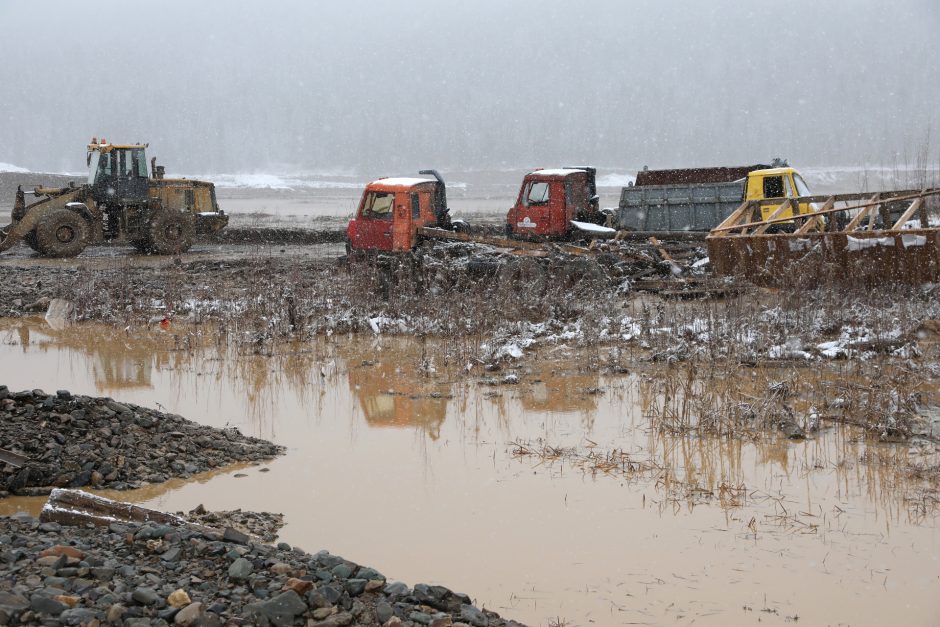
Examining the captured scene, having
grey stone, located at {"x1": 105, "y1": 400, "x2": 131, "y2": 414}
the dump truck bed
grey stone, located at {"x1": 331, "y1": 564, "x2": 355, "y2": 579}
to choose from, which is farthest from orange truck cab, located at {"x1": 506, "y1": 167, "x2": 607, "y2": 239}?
grey stone, located at {"x1": 331, "y1": 564, "x2": 355, "y2": 579}

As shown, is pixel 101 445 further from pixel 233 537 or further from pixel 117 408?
pixel 233 537

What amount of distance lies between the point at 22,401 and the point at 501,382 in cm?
437

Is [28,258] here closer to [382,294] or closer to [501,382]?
[382,294]

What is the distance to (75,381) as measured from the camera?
9.82m

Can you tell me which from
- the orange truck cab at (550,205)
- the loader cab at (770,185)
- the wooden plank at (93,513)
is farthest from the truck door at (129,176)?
the wooden plank at (93,513)

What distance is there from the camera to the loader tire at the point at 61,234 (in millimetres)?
20875

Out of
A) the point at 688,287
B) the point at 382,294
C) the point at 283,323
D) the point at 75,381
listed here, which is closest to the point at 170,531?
the point at 75,381

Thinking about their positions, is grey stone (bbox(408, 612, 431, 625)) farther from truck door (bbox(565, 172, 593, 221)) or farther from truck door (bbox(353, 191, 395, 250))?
truck door (bbox(565, 172, 593, 221))

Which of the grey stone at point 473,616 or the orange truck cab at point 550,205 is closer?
the grey stone at point 473,616

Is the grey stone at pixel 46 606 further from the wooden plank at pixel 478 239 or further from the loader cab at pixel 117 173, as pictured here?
the loader cab at pixel 117 173

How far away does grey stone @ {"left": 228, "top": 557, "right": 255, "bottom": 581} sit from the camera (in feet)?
13.5

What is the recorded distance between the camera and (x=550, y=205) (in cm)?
1817

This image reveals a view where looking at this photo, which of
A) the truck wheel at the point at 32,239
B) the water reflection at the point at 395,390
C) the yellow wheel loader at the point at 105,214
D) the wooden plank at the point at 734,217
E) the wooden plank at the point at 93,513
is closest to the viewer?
the wooden plank at the point at 93,513

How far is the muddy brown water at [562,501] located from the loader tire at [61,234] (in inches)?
490
